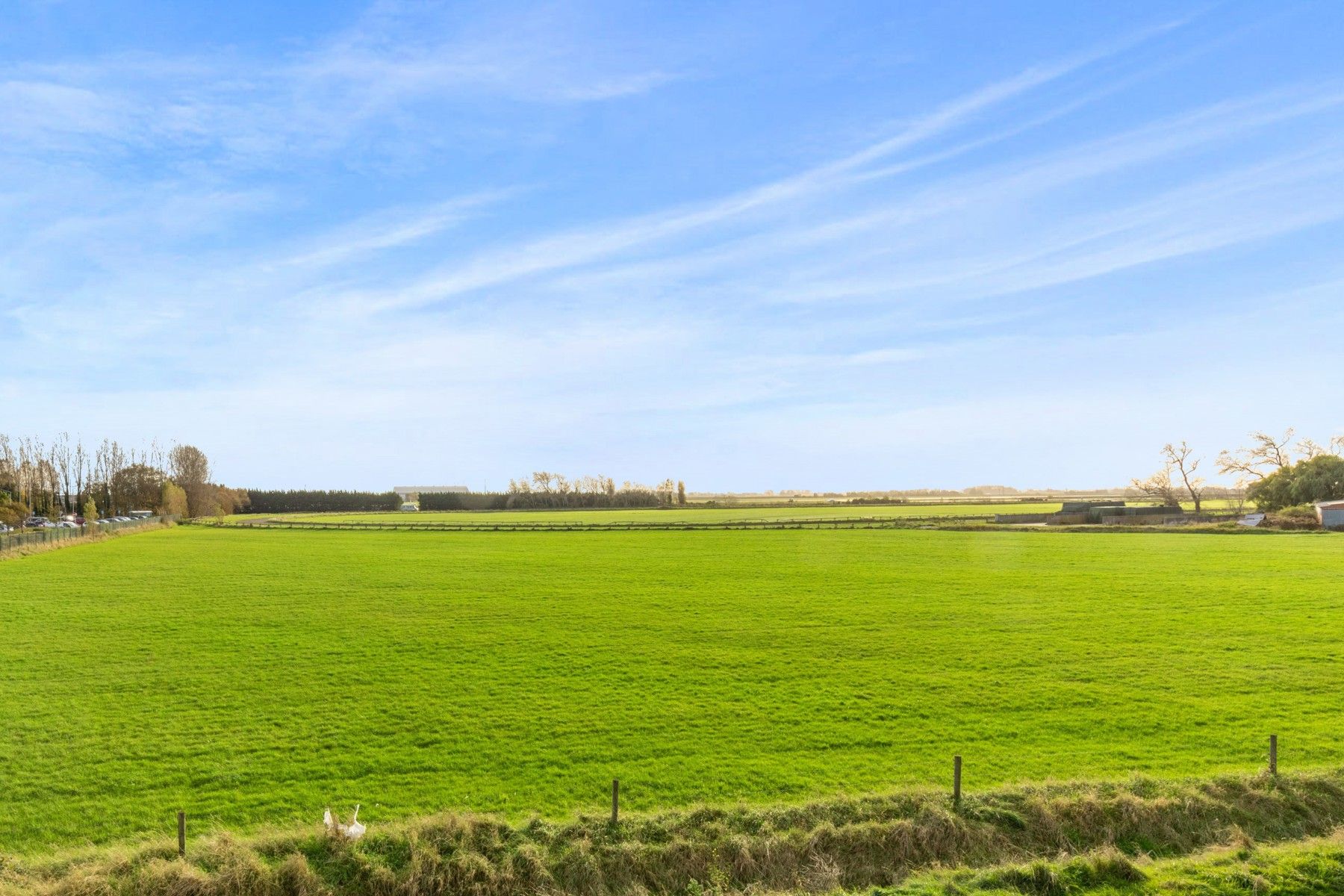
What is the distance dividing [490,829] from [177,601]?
98.0 ft

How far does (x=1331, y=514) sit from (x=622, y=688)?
3360 inches

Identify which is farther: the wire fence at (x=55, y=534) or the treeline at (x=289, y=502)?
the treeline at (x=289, y=502)

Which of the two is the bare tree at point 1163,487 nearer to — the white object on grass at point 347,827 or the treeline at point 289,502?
the white object on grass at point 347,827

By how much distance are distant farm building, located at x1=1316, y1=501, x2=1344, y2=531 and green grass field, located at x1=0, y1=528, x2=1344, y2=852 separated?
4413 centimetres

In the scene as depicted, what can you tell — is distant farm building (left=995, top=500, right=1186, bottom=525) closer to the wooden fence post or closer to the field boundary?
the wooden fence post

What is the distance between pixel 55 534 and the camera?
64.4 metres

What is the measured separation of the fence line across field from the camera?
1169cm

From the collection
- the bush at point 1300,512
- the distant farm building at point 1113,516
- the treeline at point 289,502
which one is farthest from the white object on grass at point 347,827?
the treeline at point 289,502

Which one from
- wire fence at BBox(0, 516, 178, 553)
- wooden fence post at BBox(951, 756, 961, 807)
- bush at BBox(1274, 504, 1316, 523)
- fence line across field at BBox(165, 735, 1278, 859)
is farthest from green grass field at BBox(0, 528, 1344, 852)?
bush at BBox(1274, 504, 1316, 523)

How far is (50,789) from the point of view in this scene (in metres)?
14.4

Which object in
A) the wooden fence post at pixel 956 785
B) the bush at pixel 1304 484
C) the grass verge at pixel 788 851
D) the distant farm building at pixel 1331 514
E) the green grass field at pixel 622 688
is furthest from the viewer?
the bush at pixel 1304 484

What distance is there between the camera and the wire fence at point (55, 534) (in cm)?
5641

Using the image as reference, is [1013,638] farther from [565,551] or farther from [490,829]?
[565,551]

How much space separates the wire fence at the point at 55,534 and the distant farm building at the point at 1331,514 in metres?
112
